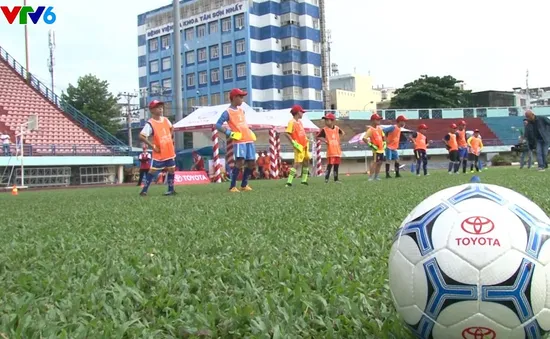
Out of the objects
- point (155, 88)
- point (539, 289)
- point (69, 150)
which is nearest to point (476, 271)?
point (539, 289)

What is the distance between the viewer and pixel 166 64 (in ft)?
225

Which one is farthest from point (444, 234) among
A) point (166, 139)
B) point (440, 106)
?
point (440, 106)

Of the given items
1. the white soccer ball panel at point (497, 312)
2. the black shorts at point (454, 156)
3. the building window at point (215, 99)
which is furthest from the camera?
the building window at point (215, 99)

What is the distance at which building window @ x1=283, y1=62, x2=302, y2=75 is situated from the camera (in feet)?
202

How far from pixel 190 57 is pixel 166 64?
3668 millimetres

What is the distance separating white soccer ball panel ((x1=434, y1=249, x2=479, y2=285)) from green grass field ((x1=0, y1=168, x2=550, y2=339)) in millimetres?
351

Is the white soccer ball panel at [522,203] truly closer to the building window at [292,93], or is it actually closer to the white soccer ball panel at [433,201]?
the white soccer ball panel at [433,201]

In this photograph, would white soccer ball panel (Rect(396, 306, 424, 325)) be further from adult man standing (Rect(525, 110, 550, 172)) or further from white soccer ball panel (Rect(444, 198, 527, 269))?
adult man standing (Rect(525, 110, 550, 172))

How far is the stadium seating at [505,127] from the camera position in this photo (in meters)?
55.1

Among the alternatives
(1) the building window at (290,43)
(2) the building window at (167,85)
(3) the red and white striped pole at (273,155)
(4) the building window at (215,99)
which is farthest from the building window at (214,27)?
(3) the red and white striped pole at (273,155)

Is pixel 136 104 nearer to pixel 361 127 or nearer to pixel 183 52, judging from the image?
pixel 183 52

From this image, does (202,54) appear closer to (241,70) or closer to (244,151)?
(241,70)

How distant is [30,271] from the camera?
115 inches

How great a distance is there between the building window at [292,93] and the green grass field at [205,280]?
2243 inches
